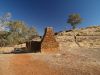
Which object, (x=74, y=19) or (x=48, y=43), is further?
(x=74, y=19)

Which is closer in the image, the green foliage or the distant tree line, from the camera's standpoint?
the distant tree line

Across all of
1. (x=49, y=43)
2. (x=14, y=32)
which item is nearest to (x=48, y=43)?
(x=49, y=43)

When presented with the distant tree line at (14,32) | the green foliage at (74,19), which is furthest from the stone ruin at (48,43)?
the green foliage at (74,19)

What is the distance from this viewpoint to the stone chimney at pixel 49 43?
20188 millimetres

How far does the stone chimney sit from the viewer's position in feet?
66.2

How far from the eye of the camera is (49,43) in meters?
20.6

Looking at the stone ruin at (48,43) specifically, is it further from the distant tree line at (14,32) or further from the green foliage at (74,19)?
the green foliage at (74,19)

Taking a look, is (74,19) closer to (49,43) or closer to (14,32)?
(14,32)

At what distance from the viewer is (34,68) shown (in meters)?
11.8

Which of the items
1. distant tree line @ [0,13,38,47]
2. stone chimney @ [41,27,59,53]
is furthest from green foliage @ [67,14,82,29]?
stone chimney @ [41,27,59,53]

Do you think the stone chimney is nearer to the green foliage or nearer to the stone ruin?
the stone ruin

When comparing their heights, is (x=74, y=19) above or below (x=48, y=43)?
above

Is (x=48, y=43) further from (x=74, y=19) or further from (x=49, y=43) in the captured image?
(x=74, y=19)

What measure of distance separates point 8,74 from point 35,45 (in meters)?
12.6
